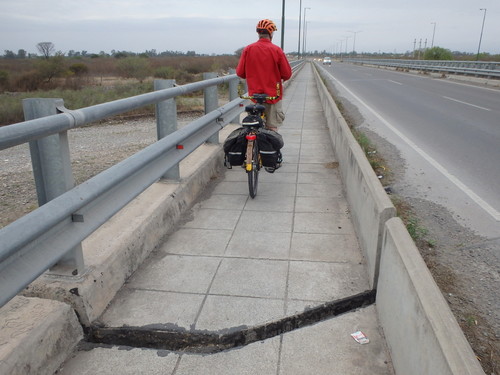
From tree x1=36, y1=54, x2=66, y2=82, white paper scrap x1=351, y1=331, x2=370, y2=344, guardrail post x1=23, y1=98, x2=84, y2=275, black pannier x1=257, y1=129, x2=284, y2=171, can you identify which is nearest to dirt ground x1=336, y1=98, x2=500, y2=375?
white paper scrap x1=351, y1=331, x2=370, y2=344

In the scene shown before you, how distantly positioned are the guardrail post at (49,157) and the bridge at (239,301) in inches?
9.2

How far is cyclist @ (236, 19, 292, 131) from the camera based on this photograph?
570 centimetres

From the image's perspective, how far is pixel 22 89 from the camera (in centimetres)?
3297

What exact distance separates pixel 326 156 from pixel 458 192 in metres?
2.28

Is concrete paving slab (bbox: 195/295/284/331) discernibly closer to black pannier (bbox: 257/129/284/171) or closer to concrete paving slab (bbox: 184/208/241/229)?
concrete paving slab (bbox: 184/208/241/229)

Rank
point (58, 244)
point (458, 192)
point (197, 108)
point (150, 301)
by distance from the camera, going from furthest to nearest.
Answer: point (197, 108) → point (458, 192) → point (150, 301) → point (58, 244)

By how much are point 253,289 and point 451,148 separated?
671cm

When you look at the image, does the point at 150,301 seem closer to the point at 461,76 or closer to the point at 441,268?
the point at 441,268

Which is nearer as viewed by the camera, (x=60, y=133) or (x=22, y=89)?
(x=60, y=133)

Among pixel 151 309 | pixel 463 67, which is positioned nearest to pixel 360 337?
pixel 151 309

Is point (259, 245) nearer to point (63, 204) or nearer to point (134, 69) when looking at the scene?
point (63, 204)

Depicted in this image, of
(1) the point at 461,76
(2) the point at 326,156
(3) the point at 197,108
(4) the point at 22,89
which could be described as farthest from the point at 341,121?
(4) the point at 22,89

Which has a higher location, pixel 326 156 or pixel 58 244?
pixel 58 244

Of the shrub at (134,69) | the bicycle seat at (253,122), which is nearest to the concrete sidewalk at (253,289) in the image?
the bicycle seat at (253,122)
